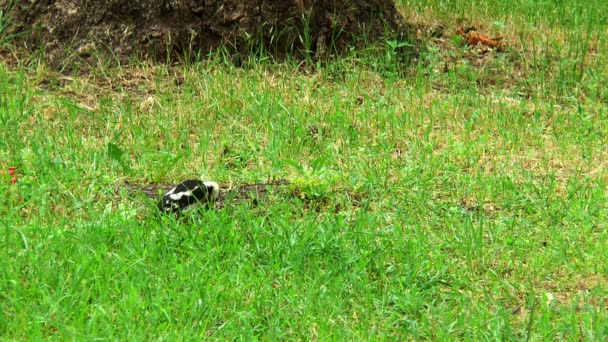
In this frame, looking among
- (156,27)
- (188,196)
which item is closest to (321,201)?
(188,196)

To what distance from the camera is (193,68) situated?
6.73 m

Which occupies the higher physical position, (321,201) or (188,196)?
(188,196)

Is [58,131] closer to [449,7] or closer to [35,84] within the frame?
[35,84]

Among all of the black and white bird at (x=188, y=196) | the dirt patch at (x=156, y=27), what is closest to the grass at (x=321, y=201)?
the black and white bird at (x=188, y=196)

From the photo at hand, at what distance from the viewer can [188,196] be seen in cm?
483

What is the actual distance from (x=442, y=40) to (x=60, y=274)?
4511 mm

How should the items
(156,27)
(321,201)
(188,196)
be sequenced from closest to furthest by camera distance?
(188,196) → (321,201) → (156,27)

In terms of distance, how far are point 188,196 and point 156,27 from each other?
2.36 meters

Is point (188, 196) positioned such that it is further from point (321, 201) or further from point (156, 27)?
point (156, 27)

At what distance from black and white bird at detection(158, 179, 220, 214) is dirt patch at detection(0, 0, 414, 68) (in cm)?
205

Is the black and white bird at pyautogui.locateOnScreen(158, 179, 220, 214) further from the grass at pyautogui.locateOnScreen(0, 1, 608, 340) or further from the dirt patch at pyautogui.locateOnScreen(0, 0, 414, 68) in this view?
the dirt patch at pyautogui.locateOnScreen(0, 0, 414, 68)

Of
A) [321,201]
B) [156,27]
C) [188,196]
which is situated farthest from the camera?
[156,27]

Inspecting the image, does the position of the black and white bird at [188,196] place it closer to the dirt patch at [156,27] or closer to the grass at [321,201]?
the grass at [321,201]

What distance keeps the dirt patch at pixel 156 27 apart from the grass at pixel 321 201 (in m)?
0.20
